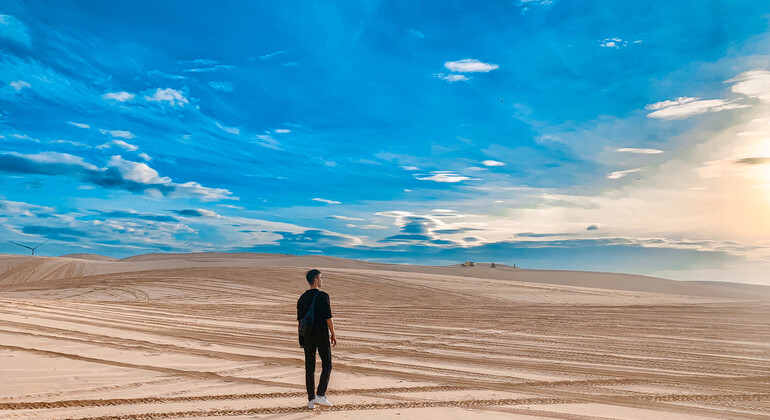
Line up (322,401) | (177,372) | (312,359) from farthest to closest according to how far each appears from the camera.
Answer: (177,372), (312,359), (322,401)

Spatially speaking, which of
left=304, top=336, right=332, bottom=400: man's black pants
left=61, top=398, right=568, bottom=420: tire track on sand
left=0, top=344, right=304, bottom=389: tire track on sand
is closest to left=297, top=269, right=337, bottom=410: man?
left=304, top=336, right=332, bottom=400: man's black pants

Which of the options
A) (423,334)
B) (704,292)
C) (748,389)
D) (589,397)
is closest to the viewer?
(589,397)

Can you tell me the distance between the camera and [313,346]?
650 centimetres

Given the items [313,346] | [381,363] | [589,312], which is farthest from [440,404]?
[589,312]

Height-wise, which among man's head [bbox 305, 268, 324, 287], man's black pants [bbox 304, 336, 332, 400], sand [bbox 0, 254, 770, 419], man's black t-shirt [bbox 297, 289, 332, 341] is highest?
man's head [bbox 305, 268, 324, 287]

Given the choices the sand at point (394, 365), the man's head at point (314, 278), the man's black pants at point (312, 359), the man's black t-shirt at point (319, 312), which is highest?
the man's head at point (314, 278)

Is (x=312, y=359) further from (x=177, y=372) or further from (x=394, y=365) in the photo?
(x=394, y=365)

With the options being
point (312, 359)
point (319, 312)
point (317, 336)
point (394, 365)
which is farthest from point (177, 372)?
point (394, 365)

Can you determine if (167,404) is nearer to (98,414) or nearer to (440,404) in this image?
(98,414)

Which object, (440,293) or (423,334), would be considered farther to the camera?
(440,293)

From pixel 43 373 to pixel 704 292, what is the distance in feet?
162

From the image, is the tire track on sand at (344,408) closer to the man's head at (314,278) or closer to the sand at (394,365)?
the sand at (394,365)

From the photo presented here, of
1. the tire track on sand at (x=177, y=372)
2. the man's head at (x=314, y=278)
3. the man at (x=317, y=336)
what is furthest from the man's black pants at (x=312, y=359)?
the tire track on sand at (x=177, y=372)

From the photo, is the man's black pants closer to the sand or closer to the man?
the man
